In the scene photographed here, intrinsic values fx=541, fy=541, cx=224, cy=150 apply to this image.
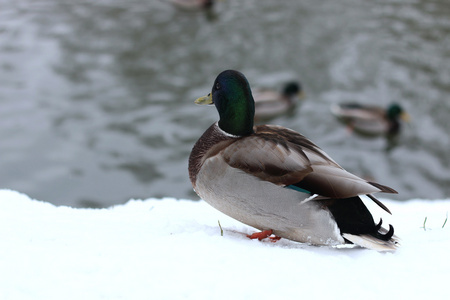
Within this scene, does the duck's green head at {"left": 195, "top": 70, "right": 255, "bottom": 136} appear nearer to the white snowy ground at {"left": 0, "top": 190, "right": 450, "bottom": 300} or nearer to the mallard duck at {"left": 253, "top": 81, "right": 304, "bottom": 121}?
the white snowy ground at {"left": 0, "top": 190, "right": 450, "bottom": 300}

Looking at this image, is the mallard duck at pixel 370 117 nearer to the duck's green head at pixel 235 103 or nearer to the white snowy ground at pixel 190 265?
the white snowy ground at pixel 190 265

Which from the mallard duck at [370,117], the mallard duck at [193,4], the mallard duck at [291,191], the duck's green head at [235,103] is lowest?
the mallard duck at [370,117]

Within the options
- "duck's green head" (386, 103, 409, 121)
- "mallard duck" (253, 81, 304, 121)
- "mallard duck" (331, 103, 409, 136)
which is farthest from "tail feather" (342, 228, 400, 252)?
"mallard duck" (253, 81, 304, 121)

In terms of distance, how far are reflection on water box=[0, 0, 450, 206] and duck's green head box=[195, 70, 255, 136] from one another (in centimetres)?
421

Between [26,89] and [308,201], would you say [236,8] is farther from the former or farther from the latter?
[308,201]

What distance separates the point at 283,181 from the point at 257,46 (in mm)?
8861

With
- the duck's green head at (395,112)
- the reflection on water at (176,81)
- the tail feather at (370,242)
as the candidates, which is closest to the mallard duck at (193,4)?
the reflection on water at (176,81)

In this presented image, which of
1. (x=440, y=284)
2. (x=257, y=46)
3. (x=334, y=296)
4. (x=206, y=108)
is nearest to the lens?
(x=334, y=296)

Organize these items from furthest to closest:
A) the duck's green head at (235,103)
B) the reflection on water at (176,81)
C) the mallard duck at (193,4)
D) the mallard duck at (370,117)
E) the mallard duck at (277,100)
Result: the mallard duck at (193,4), the mallard duck at (277,100), the mallard duck at (370,117), the reflection on water at (176,81), the duck's green head at (235,103)

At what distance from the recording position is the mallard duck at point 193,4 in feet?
45.6

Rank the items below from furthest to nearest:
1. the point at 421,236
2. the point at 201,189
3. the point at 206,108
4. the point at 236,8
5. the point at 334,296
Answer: the point at 236,8 → the point at 206,108 → the point at 421,236 → the point at 201,189 → the point at 334,296

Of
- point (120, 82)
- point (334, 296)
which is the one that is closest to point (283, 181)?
point (334, 296)

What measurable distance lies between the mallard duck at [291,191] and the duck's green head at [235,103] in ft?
0.53

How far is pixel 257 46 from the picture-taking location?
38.6ft
